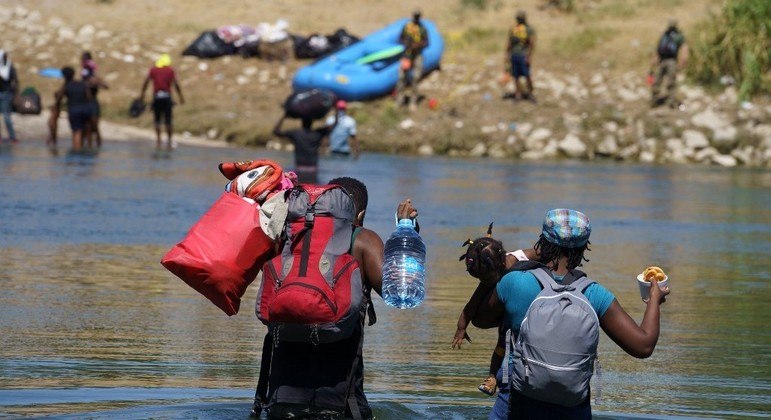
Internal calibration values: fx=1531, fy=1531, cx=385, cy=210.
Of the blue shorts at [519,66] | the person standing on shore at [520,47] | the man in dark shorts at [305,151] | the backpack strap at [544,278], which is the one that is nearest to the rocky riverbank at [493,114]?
the blue shorts at [519,66]

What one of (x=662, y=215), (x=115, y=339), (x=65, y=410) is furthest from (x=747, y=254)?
(x=65, y=410)

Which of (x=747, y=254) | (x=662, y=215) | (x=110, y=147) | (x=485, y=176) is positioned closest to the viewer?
(x=747, y=254)

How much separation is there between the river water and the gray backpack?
6.93 feet

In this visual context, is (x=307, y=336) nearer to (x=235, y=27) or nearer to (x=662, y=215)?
(x=662, y=215)

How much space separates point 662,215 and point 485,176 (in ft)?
20.6

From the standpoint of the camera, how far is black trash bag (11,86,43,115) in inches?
1211

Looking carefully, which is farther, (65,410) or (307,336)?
(65,410)

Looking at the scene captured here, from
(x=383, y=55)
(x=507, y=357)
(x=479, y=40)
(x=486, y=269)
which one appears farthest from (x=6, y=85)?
(x=486, y=269)

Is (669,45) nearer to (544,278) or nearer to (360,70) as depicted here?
(360,70)

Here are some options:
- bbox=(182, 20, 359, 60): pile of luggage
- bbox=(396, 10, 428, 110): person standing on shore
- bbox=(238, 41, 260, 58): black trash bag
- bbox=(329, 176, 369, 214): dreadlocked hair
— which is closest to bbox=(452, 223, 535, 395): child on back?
bbox=(329, 176, 369, 214): dreadlocked hair

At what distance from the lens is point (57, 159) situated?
25.9 metres

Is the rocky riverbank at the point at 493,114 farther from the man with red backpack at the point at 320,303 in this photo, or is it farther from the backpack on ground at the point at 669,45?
the man with red backpack at the point at 320,303

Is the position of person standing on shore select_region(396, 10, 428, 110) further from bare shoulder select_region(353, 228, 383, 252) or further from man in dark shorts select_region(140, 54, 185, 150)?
bare shoulder select_region(353, 228, 383, 252)

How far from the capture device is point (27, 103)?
30.8 meters
